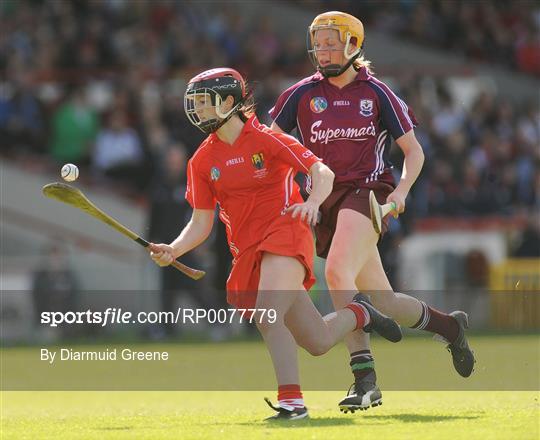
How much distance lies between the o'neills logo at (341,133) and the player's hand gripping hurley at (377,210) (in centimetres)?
56

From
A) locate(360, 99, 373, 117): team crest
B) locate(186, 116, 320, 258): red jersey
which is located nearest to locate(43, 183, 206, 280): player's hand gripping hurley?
locate(186, 116, 320, 258): red jersey

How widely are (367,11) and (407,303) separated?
1807 centimetres

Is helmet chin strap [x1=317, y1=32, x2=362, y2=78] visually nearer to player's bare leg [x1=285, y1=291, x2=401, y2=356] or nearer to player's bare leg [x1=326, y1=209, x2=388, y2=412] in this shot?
player's bare leg [x1=326, y1=209, x2=388, y2=412]

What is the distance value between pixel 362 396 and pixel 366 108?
1.86 m

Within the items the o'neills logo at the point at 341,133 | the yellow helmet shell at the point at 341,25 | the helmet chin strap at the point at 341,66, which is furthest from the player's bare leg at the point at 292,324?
the yellow helmet shell at the point at 341,25

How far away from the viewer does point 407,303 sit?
9602 millimetres

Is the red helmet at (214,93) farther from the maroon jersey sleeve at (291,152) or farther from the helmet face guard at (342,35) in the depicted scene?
the helmet face guard at (342,35)

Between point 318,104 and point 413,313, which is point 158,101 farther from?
point 413,313

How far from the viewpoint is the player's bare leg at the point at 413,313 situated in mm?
9484

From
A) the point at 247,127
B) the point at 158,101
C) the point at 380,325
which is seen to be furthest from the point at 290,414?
the point at 158,101

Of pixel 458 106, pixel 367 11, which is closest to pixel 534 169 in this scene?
pixel 458 106

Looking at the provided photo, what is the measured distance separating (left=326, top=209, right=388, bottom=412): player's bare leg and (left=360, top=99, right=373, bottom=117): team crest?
0.66 meters

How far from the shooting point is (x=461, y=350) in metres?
9.83

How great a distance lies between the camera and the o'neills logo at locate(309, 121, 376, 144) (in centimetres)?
944
